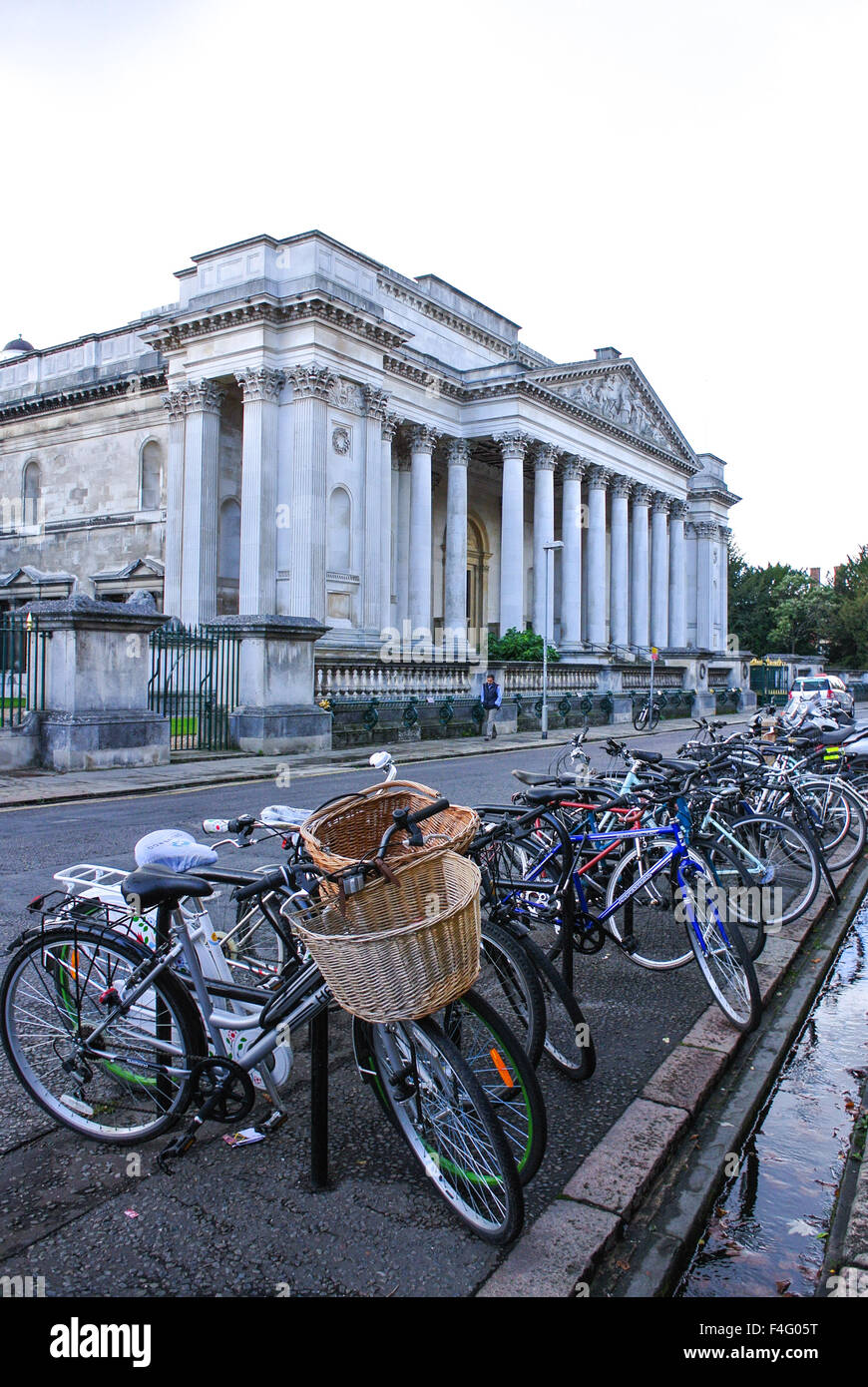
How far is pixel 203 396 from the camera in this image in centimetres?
3106

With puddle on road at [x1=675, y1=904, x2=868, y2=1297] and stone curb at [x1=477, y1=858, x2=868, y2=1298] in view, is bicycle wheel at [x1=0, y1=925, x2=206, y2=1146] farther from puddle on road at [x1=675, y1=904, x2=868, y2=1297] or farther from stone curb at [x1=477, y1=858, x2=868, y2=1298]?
puddle on road at [x1=675, y1=904, x2=868, y2=1297]

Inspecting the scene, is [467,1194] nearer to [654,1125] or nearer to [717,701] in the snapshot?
[654,1125]

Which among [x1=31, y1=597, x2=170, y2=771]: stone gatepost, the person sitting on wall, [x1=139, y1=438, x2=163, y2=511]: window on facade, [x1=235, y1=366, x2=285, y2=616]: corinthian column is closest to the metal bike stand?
[x1=31, y1=597, x2=170, y2=771]: stone gatepost

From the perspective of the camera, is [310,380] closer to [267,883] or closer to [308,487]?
[308,487]

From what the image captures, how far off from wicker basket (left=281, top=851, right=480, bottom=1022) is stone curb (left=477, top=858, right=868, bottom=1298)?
0.81m

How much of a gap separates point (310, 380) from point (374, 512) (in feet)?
15.8

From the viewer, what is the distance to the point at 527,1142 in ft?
10.3

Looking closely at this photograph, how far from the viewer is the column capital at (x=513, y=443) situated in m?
37.3

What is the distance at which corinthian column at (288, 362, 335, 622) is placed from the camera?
29.1 m

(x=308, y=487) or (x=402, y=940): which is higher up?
(x=308, y=487)

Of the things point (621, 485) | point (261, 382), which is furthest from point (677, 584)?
point (261, 382)

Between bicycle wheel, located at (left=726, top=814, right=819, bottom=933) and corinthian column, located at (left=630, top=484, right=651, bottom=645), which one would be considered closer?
bicycle wheel, located at (left=726, top=814, right=819, bottom=933)

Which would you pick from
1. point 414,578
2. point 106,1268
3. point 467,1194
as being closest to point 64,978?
point 106,1268

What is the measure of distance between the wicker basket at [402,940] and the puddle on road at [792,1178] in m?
1.21
